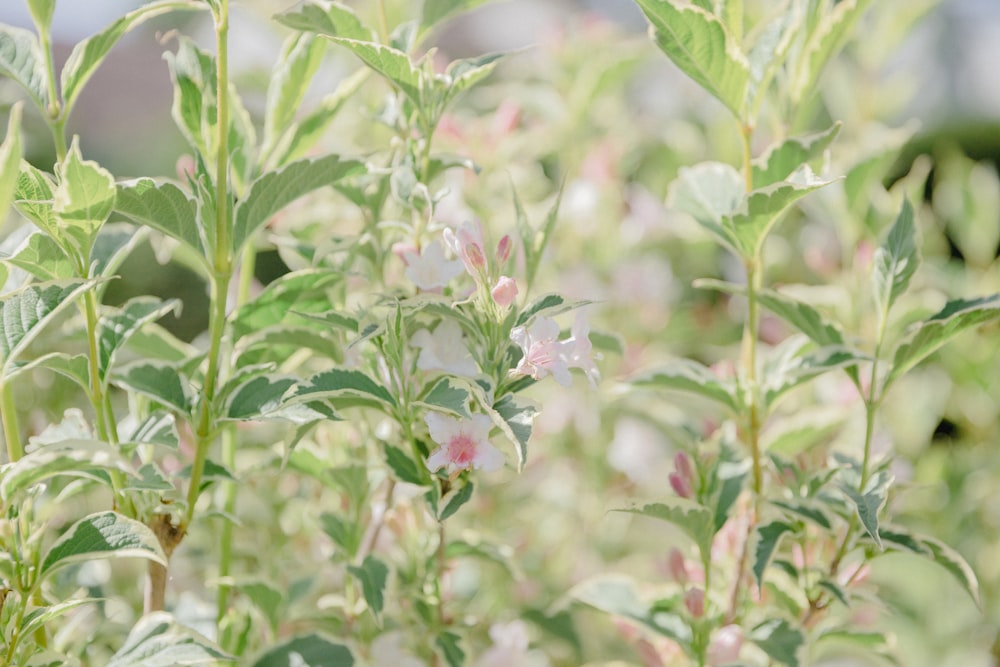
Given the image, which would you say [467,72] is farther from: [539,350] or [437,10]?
[539,350]

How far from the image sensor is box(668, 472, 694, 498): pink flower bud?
0.84 m

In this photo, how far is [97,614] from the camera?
3.41 ft

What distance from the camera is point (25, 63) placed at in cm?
74

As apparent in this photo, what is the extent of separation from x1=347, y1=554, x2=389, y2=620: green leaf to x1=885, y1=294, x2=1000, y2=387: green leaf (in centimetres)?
47

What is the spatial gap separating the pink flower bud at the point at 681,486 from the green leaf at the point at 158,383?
424mm

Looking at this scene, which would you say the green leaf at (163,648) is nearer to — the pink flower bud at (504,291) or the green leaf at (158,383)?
the green leaf at (158,383)

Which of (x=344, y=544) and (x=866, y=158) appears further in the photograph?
(x=866, y=158)

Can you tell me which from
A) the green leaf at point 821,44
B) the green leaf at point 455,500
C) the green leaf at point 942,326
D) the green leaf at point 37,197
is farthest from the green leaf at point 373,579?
the green leaf at point 821,44

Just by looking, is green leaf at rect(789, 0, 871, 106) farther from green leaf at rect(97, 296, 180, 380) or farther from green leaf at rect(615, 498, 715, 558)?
green leaf at rect(97, 296, 180, 380)

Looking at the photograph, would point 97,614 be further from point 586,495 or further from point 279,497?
point 586,495

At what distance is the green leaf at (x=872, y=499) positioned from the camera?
0.67m

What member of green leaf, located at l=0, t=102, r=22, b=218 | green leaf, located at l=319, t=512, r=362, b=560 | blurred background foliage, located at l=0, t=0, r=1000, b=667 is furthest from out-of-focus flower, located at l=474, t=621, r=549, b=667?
green leaf, located at l=0, t=102, r=22, b=218

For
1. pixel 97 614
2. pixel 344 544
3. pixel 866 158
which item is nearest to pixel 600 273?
pixel 866 158

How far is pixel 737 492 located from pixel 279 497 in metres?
0.54
